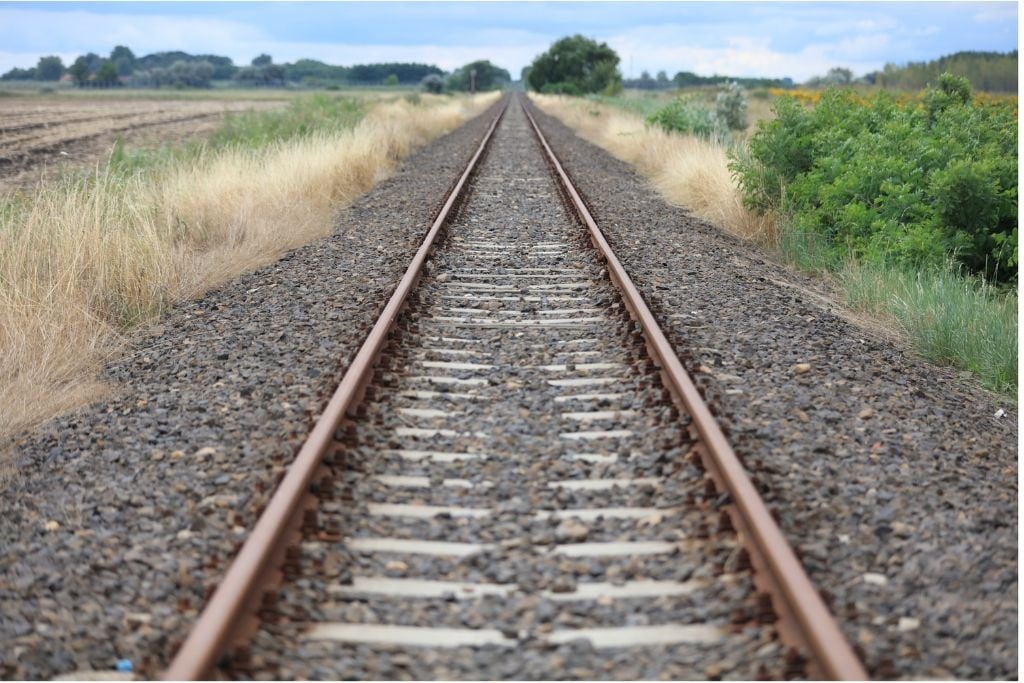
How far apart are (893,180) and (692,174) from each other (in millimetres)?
5444

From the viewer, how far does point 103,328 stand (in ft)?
24.0

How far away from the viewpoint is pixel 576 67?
93125mm

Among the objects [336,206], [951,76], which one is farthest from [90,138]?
[951,76]

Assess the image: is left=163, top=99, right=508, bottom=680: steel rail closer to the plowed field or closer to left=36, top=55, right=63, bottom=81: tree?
the plowed field

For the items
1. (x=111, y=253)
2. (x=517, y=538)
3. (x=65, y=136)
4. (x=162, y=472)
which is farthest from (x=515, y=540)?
(x=65, y=136)

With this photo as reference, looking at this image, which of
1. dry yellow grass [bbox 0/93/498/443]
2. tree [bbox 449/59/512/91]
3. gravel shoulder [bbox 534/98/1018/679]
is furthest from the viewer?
tree [bbox 449/59/512/91]

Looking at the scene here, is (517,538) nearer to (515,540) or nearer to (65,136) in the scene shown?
(515,540)

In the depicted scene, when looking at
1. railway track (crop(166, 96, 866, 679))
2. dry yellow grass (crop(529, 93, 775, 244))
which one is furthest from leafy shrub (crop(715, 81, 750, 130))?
railway track (crop(166, 96, 866, 679))

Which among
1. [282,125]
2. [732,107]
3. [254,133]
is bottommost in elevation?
[254,133]

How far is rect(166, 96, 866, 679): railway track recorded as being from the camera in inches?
126

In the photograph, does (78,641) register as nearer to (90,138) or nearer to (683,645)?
(683,645)

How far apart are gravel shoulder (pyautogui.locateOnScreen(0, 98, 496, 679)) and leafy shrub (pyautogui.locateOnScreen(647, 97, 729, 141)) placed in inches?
569

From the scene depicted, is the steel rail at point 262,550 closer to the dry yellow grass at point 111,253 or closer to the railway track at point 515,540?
the railway track at point 515,540

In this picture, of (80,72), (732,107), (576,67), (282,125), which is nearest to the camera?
(282,125)
